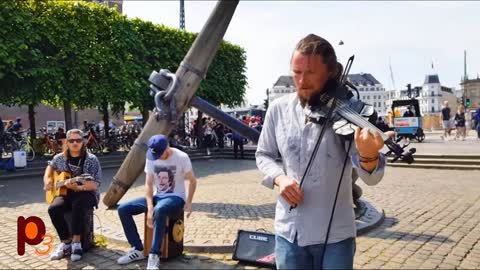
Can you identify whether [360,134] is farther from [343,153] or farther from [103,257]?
[103,257]

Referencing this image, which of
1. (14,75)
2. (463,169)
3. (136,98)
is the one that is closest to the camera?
(463,169)

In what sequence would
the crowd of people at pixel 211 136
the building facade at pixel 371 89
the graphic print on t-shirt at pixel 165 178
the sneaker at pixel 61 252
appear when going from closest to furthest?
the graphic print on t-shirt at pixel 165 178
the sneaker at pixel 61 252
the crowd of people at pixel 211 136
the building facade at pixel 371 89

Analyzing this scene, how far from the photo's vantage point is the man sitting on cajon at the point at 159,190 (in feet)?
15.8

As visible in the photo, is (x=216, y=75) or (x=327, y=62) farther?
(x=216, y=75)

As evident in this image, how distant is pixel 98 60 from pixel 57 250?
1393 cm

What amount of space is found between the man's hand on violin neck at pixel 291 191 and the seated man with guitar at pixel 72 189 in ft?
13.3

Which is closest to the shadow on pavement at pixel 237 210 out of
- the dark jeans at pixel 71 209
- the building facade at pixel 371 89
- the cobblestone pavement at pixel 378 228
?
the cobblestone pavement at pixel 378 228

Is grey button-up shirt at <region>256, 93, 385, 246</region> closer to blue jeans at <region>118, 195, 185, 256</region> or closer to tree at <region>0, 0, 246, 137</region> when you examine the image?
blue jeans at <region>118, 195, 185, 256</region>

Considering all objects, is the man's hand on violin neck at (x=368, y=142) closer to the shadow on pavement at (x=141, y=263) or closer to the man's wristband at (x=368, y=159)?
the man's wristband at (x=368, y=159)

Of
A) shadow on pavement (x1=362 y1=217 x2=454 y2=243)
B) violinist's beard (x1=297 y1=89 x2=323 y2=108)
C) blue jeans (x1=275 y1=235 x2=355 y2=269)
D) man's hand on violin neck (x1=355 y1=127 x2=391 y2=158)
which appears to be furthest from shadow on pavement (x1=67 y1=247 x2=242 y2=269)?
man's hand on violin neck (x1=355 y1=127 x2=391 y2=158)

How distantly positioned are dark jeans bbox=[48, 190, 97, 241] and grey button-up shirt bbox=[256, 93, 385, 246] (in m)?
3.91

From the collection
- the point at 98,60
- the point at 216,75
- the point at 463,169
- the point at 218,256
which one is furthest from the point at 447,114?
the point at 218,256

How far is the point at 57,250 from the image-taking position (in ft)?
17.3

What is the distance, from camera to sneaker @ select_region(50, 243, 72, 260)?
516 centimetres
